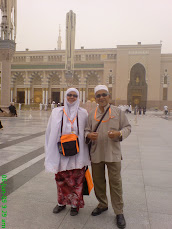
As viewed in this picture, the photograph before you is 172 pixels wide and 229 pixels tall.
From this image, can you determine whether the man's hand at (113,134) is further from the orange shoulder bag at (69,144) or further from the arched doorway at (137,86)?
the arched doorway at (137,86)

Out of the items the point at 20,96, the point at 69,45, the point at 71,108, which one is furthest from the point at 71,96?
the point at 20,96

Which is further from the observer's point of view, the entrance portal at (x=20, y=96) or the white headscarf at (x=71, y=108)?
the entrance portal at (x=20, y=96)

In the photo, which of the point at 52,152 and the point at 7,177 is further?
the point at 7,177

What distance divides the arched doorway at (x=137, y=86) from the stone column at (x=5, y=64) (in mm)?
28951

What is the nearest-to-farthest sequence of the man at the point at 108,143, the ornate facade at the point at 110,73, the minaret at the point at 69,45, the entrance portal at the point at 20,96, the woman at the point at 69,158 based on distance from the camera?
the man at the point at 108,143 < the woman at the point at 69,158 < the minaret at the point at 69,45 < the ornate facade at the point at 110,73 < the entrance portal at the point at 20,96

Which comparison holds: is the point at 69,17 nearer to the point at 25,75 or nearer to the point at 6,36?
the point at 6,36

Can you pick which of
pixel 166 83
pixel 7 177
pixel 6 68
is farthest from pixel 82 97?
pixel 7 177

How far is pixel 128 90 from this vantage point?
137 ft

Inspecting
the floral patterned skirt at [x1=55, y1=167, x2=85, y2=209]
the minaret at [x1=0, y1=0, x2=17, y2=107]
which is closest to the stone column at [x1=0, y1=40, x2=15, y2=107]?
the minaret at [x1=0, y1=0, x2=17, y2=107]

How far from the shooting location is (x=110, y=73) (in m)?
41.4

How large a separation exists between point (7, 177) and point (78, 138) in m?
1.77

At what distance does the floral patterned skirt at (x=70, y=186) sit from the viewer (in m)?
2.56

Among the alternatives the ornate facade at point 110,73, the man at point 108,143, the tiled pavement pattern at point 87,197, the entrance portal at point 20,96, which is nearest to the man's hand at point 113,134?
the man at point 108,143

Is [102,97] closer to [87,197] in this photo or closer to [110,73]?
[87,197]
